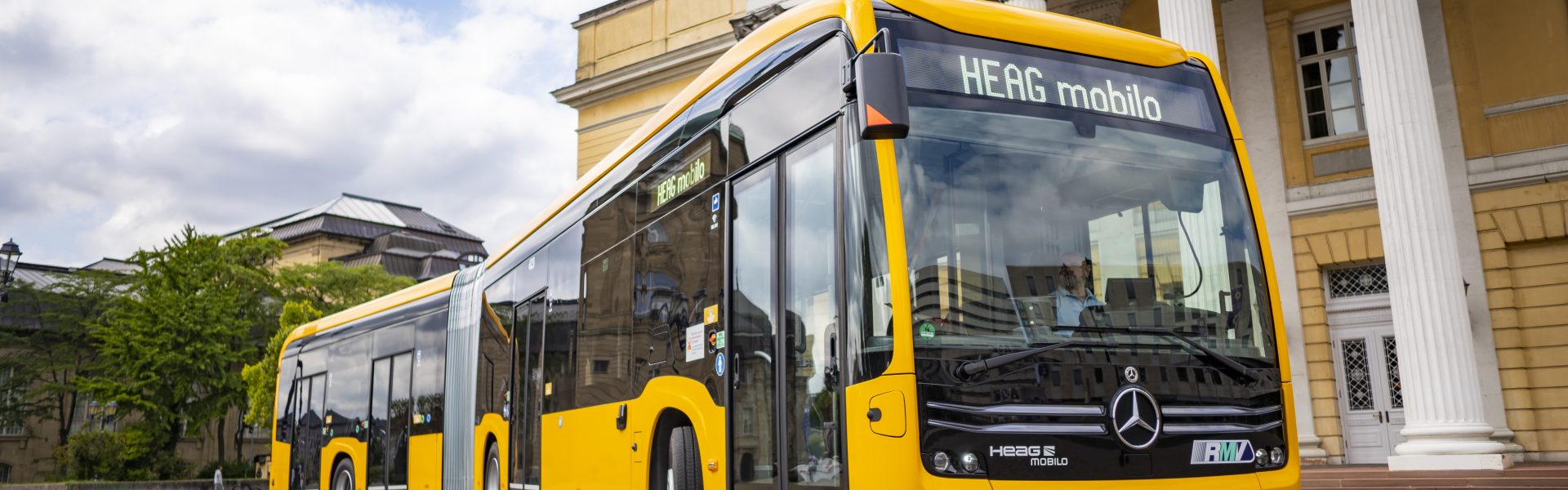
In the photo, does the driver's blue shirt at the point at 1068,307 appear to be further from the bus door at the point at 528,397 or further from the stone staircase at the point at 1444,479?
the stone staircase at the point at 1444,479

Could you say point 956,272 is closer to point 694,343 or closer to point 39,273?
point 694,343

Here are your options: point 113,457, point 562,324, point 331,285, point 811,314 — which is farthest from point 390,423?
point 331,285

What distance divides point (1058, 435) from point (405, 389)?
10735 mm

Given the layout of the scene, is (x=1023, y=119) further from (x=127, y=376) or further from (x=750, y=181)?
(x=127, y=376)

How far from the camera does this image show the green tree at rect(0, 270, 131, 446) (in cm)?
5206

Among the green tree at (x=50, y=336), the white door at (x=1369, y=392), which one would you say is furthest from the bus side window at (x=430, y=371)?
the green tree at (x=50, y=336)

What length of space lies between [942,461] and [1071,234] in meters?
1.29

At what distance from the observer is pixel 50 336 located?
5356cm

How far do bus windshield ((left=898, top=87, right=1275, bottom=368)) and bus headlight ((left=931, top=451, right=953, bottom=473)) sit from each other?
414mm

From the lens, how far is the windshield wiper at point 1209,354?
207 inches

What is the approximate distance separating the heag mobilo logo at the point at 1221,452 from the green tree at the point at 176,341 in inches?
1775

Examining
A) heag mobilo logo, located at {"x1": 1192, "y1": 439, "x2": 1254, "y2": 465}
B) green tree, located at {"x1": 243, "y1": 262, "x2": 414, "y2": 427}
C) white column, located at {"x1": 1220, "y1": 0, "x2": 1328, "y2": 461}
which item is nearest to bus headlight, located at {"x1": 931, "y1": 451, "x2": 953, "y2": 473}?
heag mobilo logo, located at {"x1": 1192, "y1": 439, "x2": 1254, "y2": 465}

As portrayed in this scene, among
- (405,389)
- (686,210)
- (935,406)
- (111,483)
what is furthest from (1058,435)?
(111,483)

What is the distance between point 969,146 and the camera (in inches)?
213
